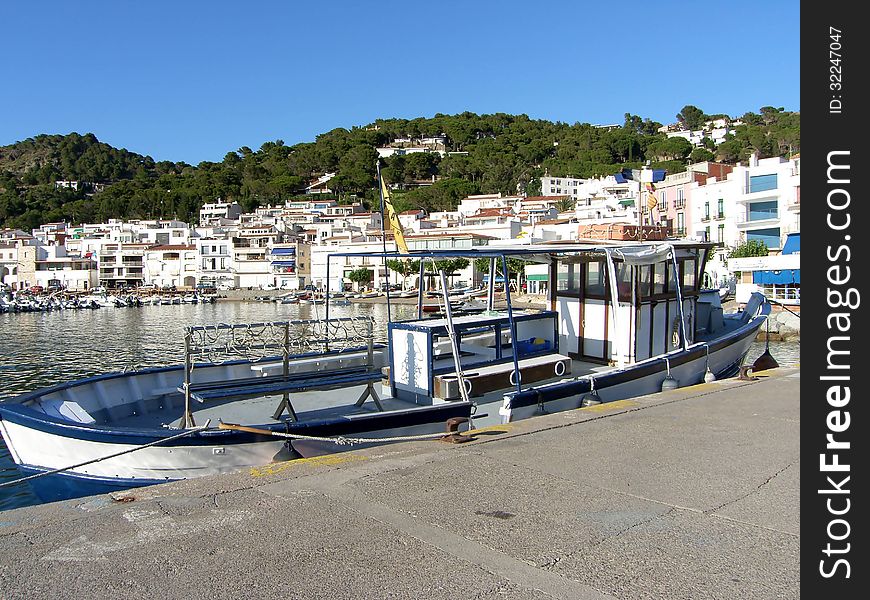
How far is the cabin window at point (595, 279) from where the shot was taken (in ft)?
40.0

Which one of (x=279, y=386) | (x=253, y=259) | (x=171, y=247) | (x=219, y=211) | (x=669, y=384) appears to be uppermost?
(x=219, y=211)

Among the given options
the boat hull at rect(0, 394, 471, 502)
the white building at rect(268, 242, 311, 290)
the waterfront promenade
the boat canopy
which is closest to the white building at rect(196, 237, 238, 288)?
the white building at rect(268, 242, 311, 290)

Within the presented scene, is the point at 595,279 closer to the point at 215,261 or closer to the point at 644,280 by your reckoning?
the point at 644,280

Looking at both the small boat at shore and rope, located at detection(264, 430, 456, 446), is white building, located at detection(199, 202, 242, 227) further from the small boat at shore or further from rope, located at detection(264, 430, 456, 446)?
rope, located at detection(264, 430, 456, 446)

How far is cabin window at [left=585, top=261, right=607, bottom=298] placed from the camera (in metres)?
12.2

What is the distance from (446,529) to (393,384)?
6.29 metres

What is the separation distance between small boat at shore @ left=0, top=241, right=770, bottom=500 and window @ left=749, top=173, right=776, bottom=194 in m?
39.3

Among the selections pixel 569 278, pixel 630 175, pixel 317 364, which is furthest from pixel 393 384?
pixel 630 175

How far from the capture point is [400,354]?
10820mm

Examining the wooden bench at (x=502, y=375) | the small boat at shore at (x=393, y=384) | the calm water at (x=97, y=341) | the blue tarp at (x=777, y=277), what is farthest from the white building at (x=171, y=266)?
the wooden bench at (x=502, y=375)

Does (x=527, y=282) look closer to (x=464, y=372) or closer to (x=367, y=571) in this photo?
(x=464, y=372)

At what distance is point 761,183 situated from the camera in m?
50.1

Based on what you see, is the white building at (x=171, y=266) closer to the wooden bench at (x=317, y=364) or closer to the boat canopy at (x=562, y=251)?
the wooden bench at (x=317, y=364)

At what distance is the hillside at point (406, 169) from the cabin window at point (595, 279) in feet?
366
